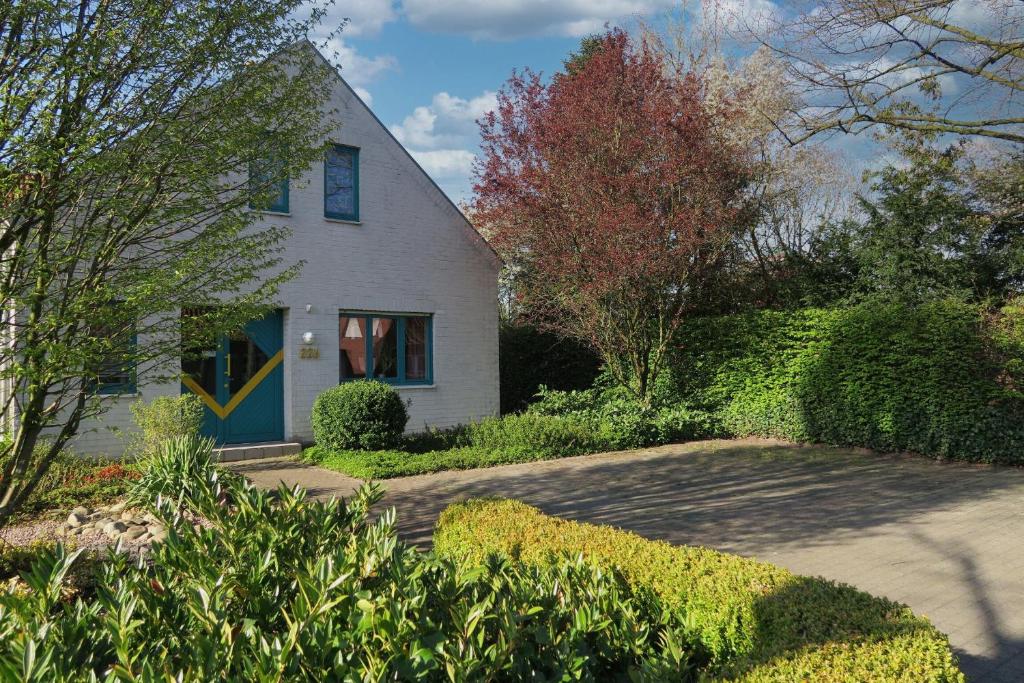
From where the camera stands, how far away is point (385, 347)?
13.9 metres

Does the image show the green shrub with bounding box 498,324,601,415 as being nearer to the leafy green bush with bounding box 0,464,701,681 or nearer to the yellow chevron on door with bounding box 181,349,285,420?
the yellow chevron on door with bounding box 181,349,285,420

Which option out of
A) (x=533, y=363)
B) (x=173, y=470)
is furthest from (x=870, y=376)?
(x=173, y=470)

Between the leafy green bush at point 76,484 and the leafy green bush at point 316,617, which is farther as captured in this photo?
the leafy green bush at point 76,484

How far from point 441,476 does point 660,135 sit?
24.7 ft

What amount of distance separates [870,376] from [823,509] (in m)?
4.91

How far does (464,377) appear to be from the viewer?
14.7 meters

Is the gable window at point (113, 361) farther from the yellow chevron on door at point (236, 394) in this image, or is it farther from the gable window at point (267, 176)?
the yellow chevron on door at point (236, 394)

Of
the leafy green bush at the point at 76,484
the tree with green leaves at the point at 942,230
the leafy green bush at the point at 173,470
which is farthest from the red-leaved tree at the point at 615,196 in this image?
the leafy green bush at the point at 76,484

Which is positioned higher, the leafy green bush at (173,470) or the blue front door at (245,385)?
the blue front door at (245,385)

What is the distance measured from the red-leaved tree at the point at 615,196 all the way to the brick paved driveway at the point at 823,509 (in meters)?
3.22

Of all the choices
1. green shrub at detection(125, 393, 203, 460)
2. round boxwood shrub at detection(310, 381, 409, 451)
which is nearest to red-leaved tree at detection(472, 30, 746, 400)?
round boxwood shrub at detection(310, 381, 409, 451)

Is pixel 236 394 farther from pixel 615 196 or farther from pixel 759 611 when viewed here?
pixel 759 611

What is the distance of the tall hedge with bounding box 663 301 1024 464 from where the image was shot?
33.4 feet

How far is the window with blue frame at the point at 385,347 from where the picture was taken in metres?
13.3
